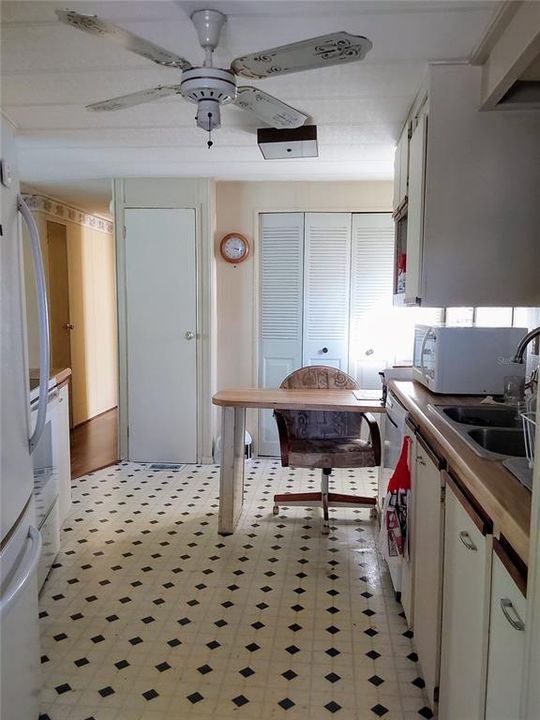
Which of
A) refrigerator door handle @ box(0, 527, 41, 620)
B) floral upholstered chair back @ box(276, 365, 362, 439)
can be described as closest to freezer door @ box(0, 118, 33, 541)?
refrigerator door handle @ box(0, 527, 41, 620)

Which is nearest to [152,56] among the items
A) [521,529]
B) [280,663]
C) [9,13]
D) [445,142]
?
[9,13]

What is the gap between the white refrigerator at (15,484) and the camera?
1.41 m

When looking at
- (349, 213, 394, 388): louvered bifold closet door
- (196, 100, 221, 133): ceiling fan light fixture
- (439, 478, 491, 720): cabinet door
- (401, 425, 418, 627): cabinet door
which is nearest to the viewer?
(439, 478, 491, 720): cabinet door

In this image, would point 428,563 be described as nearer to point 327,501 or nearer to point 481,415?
point 481,415

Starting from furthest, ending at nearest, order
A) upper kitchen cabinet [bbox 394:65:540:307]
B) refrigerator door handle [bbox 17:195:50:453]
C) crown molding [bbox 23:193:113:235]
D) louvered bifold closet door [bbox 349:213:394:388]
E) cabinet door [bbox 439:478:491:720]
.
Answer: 1. crown molding [bbox 23:193:113:235]
2. louvered bifold closet door [bbox 349:213:394:388]
3. upper kitchen cabinet [bbox 394:65:540:307]
4. refrigerator door handle [bbox 17:195:50:453]
5. cabinet door [bbox 439:478:491:720]

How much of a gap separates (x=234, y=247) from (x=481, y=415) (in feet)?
9.39

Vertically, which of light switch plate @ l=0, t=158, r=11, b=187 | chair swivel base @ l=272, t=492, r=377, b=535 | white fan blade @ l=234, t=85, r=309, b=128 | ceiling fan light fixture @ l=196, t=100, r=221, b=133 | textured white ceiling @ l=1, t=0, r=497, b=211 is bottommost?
chair swivel base @ l=272, t=492, r=377, b=535

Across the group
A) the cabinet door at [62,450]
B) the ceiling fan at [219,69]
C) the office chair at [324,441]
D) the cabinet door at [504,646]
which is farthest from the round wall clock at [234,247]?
the cabinet door at [504,646]

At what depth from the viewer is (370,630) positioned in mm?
2240

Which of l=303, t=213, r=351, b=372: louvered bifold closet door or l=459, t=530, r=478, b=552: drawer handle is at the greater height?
l=303, t=213, r=351, b=372: louvered bifold closet door

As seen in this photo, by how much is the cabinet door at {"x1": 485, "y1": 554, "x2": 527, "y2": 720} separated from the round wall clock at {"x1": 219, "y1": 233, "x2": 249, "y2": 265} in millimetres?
3660

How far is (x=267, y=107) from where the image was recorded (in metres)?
2.05

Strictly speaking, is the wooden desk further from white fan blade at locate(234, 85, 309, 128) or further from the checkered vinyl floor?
white fan blade at locate(234, 85, 309, 128)

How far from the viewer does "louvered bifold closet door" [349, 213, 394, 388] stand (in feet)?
14.4
